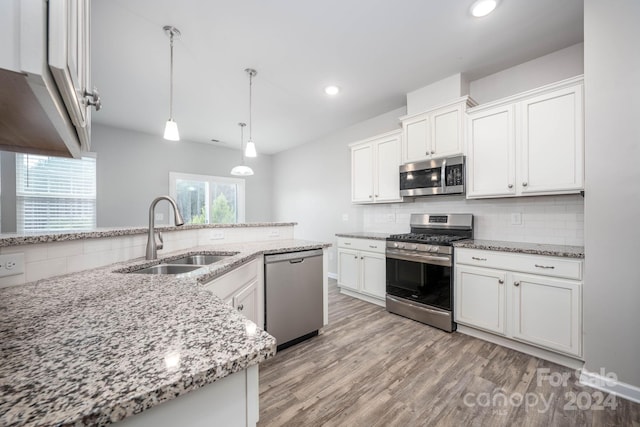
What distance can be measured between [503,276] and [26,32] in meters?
2.87

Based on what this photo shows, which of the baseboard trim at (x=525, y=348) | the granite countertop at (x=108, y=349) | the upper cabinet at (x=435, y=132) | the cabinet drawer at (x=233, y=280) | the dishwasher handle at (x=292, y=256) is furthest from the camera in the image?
the upper cabinet at (x=435, y=132)

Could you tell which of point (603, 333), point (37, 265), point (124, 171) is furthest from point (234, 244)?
point (124, 171)

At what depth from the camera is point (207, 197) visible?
540cm

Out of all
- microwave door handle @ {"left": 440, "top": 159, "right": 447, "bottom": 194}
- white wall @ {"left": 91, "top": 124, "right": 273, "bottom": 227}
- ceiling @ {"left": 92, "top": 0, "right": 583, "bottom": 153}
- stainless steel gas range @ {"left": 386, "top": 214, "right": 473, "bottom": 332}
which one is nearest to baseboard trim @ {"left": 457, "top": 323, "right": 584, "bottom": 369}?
stainless steel gas range @ {"left": 386, "top": 214, "right": 473, "bottom": 332}

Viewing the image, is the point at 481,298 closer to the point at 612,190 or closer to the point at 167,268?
the point at 612,190

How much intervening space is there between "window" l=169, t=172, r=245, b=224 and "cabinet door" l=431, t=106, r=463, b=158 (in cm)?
441

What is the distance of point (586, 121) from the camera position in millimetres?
1737

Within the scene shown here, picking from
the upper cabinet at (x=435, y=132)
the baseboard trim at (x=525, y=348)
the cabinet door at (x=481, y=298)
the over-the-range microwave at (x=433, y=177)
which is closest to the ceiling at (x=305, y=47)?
the upper cabinet at (x=435, y=132)

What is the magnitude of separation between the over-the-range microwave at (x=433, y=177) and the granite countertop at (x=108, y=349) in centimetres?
260

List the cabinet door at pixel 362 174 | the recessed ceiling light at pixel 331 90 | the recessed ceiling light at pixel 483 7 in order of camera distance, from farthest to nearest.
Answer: the cabinet door at pixel 362 174
the recessed ceiling light at pixel 331 90
the recessed ceiling light at pixel 483 7

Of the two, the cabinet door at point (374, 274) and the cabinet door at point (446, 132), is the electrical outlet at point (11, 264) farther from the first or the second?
the cabinet door at point (446, 132)

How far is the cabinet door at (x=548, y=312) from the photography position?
6.02 ft

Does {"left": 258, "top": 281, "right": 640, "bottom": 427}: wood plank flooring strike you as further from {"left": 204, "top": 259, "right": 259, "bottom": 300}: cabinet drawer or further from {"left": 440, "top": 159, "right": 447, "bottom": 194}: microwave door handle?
{"left": 440, "top": 159, "right": 447, "bottom": 194}: microwave door handle

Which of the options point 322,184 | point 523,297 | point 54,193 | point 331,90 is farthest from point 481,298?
point 54,193
